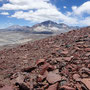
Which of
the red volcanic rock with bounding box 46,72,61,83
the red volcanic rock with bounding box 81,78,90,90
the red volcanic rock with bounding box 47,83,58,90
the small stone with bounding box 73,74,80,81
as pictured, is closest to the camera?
the red volcanic rock with bounding box 81,78,90,90

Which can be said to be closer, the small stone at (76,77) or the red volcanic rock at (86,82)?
the red volcanic rock at (86,82)

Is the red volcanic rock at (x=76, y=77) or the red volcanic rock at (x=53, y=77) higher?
the red volcanic rock at (x=76, y=77)

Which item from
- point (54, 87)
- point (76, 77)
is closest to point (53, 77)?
point (54, 87)

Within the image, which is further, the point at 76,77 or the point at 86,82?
the point at 76,77

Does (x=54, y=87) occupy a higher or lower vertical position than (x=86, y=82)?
lower

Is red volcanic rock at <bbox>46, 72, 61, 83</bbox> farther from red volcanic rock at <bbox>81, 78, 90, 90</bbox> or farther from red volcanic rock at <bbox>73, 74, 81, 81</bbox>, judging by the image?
red volcanic rock at <bbox>81, 78, 90, 90</bbox>

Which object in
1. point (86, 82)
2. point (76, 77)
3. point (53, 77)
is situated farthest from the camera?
point (53, 77)

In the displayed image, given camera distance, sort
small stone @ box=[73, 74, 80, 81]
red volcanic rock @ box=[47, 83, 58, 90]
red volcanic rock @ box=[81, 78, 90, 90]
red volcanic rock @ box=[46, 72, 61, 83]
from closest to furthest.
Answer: red volcanic rock @ box=[81, 78, 90, 90], red volcanic rock @ box=[47, 83, 58, 90], small stone @ box=[73, 74, 80, 81], red volcanic rock @ box=[46, 72, 61, 83]

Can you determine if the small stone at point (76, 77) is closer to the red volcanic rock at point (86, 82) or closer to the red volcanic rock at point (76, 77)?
the red volcanic rock at point (76, 77)

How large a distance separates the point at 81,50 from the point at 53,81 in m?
4.30

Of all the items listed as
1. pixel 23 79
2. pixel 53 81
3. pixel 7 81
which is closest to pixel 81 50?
pixel 53 81

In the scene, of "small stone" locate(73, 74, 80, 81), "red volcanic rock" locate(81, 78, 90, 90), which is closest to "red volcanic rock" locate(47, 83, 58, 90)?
"small stone" locate(73, 74, 80, 81)

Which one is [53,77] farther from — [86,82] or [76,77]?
[86,82]

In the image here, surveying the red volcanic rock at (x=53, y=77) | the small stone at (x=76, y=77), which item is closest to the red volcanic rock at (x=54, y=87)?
the red volcanic rock at (x=53, y=77)
